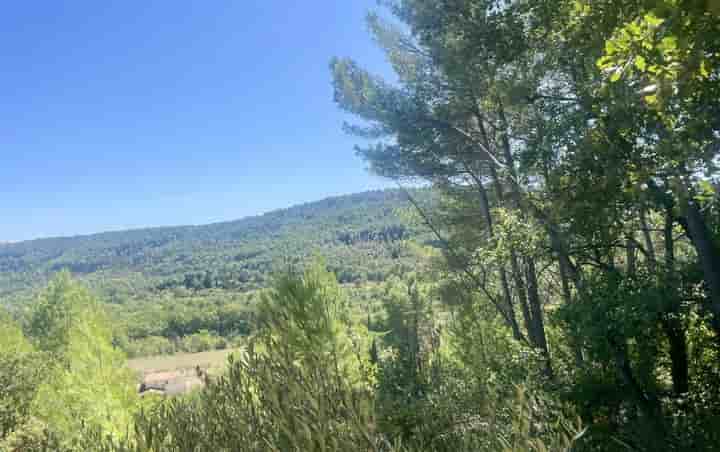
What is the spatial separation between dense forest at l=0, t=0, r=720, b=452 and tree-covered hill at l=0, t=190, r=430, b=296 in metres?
85.1

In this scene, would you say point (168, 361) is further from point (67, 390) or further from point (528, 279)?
point (528, 279)

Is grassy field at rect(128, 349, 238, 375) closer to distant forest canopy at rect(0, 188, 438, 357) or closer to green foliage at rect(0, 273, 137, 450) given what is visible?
distant forest canopy at rect(0, 188, 438, 357)

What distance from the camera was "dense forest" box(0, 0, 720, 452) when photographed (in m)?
1.96

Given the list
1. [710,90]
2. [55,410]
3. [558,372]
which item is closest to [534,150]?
[710,90]

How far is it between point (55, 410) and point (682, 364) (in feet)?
65.6

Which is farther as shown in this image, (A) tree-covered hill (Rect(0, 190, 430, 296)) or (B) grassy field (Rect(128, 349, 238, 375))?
(A) tree-covered hill (Rect(0, 190, 430, 296))

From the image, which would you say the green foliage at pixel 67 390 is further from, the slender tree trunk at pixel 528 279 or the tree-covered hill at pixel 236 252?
the tree-covered hill at pixel 236 252

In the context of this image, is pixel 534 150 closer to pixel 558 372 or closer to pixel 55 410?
pixel 558 372

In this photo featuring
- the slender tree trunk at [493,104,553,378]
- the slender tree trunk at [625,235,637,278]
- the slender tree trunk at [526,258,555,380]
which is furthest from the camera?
the slender tree trunk at [526,258,555,380]

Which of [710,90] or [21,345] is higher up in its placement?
[710,90]

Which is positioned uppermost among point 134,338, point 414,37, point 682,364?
point 414,37

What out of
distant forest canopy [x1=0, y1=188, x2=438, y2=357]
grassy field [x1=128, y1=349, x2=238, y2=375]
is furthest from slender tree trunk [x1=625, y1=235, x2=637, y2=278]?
grassy field [x1=128, y1=349, x2=238, y2=375]

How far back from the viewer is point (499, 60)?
7.41 metres

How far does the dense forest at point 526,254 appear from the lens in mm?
1965
